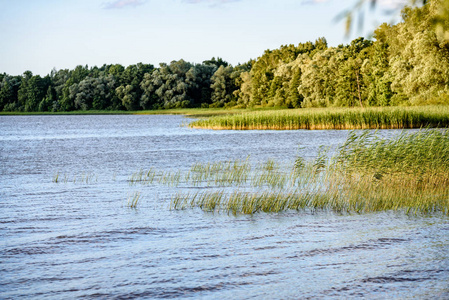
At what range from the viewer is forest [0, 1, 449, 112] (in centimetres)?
5322

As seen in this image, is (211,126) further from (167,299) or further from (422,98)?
(167,299)

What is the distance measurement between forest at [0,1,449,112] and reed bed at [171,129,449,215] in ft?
88.6

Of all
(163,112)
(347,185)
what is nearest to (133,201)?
(347,185)

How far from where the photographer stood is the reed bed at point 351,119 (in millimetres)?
41688

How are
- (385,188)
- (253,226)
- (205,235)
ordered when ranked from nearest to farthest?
(205,235) → (253,226) → (385,188)

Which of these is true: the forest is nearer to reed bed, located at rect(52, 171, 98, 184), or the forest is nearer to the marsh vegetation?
the marsh vegetation

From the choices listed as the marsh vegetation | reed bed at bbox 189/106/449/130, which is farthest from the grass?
the marsh vegetation

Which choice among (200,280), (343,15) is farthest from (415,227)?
(343,15)

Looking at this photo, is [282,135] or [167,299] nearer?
[167,299]

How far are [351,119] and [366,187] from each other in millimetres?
29788

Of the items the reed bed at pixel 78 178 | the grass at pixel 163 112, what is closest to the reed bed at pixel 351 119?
the reed bed at pixel 78 178

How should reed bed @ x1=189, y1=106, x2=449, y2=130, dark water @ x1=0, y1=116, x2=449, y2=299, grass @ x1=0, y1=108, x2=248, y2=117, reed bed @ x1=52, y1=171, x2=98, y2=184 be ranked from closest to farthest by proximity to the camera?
1. dark water @ x1=0, y1=116, x2=449, y2=299
2. reed bed @ x1=52, y1=171, x2=98, y2=184
3. reed bed @ x1=189, y1=106, x2=449, y2=130
4. grass @ x1=0, y1=108, x2=248, y2=117

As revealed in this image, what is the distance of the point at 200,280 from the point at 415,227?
17.1 feet

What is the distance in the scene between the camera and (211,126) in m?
54.6
